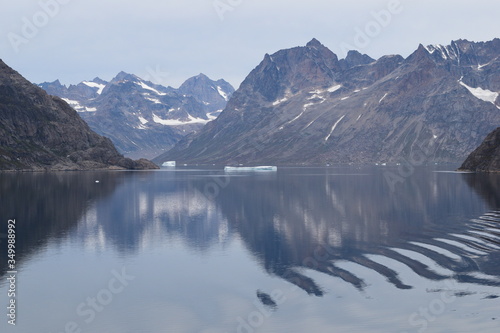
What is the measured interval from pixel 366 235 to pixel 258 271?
22.8 m

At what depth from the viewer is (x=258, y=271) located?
4631cm

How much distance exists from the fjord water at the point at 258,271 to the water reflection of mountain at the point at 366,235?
0.24 meters

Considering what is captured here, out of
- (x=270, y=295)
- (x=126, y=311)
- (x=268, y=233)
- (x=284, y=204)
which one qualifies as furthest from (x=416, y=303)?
(x=284, y=204)

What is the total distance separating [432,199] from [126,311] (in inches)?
3577

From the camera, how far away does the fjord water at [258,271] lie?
33312 millimetres

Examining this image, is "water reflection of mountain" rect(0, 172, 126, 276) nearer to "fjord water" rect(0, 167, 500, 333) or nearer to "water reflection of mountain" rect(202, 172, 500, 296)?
"fjord water" rect(0, 167, 500, 333)

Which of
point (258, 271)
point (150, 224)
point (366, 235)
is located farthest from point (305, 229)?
point (258, 271)

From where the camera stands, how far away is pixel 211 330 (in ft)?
103

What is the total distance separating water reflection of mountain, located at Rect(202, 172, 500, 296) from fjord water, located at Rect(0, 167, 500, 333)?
9.5 inches

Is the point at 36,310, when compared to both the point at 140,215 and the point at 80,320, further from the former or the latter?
the point at 140,215

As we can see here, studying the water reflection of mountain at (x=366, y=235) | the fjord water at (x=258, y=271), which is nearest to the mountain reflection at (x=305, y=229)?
the water reflection of mountain at (x=366, y=235)

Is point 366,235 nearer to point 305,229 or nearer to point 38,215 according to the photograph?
point 305,229

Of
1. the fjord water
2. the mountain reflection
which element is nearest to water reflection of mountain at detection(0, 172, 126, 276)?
the mountain reflection

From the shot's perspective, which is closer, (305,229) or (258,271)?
(258,271)
